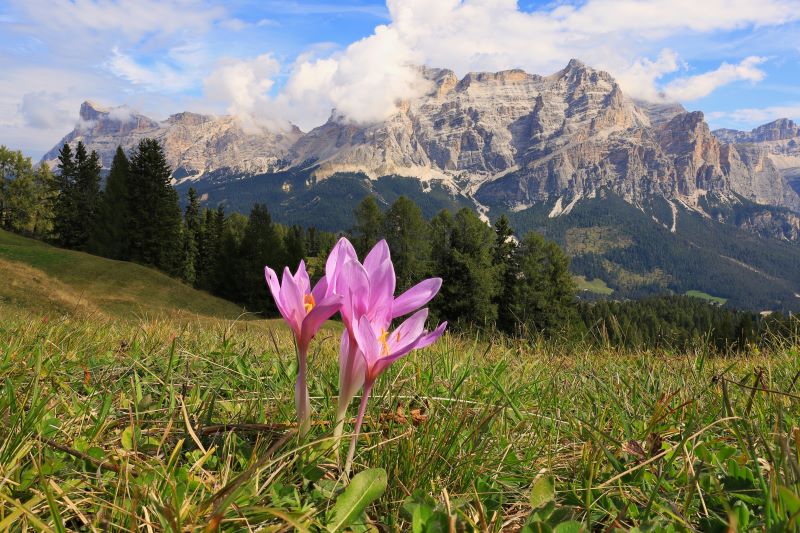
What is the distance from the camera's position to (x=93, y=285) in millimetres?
31688

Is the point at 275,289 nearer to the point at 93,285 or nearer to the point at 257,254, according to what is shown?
the point at 93,285

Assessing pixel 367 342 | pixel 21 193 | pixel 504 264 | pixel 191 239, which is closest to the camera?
pixel 367 342

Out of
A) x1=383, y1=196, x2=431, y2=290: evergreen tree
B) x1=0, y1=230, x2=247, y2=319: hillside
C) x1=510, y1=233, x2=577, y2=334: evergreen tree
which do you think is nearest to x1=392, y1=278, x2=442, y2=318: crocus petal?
x1=0, y1=230, x2=247, y2=319: hillside

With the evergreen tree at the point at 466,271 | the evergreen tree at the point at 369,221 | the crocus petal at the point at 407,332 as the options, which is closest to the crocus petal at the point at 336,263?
the crocus petal at the point at 407,332

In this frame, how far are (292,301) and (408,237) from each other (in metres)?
55.7

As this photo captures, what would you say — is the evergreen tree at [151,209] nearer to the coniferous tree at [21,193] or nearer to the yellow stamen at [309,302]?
the coniferous tree at [21,193]

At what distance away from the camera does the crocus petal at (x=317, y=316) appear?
1.35 meters

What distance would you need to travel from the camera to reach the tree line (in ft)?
145

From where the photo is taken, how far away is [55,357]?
3004mm

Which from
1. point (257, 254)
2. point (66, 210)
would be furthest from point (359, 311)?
point (66, 210)

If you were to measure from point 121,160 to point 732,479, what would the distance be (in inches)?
2353

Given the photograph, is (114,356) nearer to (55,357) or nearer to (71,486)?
(55,357)

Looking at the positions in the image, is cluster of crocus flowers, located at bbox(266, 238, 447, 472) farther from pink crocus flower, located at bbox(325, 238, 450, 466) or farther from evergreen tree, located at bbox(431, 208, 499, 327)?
evergreen tree, located at bbox(431, 208, 499, 327)

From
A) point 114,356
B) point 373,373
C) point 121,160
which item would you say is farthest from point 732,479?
point 121,160
